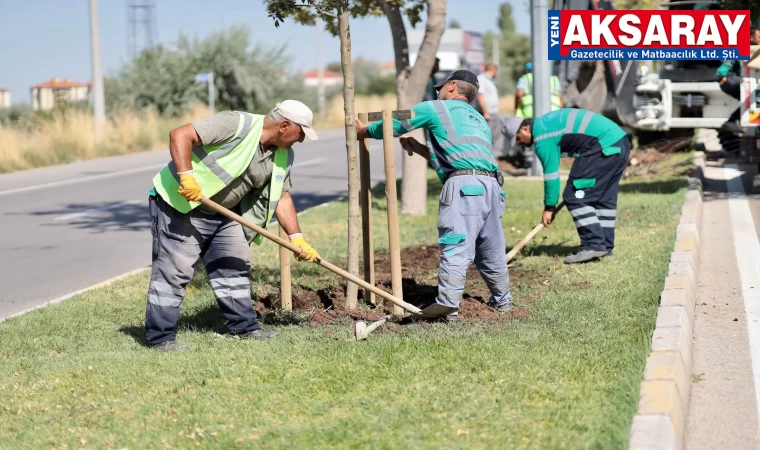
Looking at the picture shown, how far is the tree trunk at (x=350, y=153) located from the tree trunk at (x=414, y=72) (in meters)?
Answer: 4.34

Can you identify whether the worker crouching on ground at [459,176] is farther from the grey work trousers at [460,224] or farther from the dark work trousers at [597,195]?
the dark work trousers at [597,195]

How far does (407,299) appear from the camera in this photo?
295 inches

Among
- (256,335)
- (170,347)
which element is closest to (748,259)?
(256,335)

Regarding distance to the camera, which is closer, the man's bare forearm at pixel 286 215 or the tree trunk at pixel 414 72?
the man's bare forearm at pixel 286 215

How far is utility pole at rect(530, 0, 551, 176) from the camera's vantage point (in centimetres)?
1483

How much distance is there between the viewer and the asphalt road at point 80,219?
30.5ft

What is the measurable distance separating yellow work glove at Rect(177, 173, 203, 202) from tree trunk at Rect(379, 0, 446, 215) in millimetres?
5879

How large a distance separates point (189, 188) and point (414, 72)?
6386 millimetres

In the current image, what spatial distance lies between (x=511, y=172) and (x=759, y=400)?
12.3 m

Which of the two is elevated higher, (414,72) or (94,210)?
(414,72)

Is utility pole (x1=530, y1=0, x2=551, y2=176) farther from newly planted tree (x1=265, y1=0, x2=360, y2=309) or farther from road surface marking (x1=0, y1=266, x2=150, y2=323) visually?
newly planted tree (x1=265, y1=0, x2=360, y2=309)

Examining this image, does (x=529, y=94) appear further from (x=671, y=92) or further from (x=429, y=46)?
(x=429, y=46)

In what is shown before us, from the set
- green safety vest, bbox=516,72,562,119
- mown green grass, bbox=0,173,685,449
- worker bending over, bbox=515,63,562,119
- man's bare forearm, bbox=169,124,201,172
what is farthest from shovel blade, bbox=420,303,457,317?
green safety vest, bbox=516,72,562,119

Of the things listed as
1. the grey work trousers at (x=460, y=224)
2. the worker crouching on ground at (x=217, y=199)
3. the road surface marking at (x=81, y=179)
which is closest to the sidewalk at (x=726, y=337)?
the grey work trousers at (x=460, y=224)
